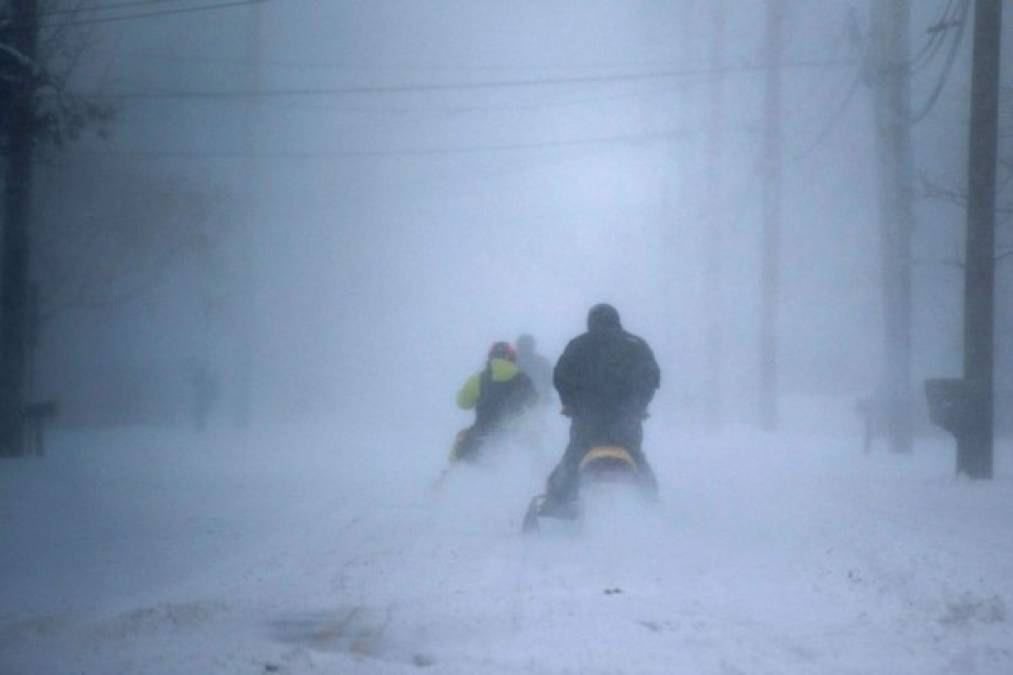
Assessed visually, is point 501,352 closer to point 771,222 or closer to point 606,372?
point 606,372

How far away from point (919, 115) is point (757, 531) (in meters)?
15.0

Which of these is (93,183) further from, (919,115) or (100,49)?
(919,115)

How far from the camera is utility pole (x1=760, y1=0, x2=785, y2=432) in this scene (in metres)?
35.1

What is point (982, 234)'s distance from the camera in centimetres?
1758

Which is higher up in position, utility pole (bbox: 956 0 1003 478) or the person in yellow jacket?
utility pole (bbox: 956 0 1003 478)

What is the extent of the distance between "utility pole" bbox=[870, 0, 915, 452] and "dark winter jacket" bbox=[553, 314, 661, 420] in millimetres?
13879

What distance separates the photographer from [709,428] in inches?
1453

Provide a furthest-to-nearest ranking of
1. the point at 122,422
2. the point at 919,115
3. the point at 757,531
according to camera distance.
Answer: the point at 122,422 → the point at 919,115 → the point at 757,531

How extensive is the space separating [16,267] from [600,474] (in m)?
15.5

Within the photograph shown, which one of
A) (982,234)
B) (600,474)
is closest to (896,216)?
(982,234)

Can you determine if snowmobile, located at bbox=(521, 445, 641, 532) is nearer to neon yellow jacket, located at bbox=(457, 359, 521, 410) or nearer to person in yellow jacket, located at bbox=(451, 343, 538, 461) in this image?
person in yellow jacket, located at bbox=(451, 343, 538, 461)

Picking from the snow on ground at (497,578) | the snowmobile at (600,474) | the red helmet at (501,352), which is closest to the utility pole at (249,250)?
the snow on ground at (497,578)

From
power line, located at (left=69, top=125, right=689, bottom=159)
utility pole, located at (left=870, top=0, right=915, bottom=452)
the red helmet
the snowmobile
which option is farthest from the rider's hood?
power line, located at (left=69, top=125, right=689, bottom=159)

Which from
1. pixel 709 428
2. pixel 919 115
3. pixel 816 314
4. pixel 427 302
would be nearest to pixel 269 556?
pixel 919 115
